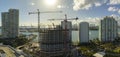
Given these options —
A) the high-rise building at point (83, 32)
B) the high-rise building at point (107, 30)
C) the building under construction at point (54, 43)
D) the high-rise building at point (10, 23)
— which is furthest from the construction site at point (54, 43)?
A: the high-rise building at point (10, 23)

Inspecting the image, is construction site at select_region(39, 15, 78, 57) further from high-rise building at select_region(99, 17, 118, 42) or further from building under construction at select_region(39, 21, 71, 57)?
high-rise building at select_region(99, 17, 118, 42)

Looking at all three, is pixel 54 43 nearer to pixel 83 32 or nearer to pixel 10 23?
pixel 83 32

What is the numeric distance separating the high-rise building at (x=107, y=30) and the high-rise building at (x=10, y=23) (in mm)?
26447

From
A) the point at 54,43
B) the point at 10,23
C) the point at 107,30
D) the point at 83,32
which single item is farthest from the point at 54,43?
the point at 10,23

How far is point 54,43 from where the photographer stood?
35.1 metres

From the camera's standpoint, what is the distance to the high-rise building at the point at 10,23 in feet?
218

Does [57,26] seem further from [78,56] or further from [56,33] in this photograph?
[78,56]

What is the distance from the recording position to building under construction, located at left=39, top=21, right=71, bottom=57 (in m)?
34.4

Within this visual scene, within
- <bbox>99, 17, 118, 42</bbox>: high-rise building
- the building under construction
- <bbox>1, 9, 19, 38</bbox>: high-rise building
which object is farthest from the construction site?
<bbox>1, 9, 19, 38</bbox>: high-rise building

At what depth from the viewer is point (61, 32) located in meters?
36.6

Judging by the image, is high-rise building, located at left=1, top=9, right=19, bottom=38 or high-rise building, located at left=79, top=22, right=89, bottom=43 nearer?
high-rise building, located at left=79, top=22, right=89, bottom=43

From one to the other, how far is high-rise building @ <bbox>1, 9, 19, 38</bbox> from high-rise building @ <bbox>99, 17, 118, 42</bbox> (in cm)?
2645

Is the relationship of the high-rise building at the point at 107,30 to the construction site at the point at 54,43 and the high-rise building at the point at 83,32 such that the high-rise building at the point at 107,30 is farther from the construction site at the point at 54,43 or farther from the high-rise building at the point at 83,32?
the construction site at the point at 54,43

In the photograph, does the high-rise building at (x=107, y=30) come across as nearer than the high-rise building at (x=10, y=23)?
Yes
